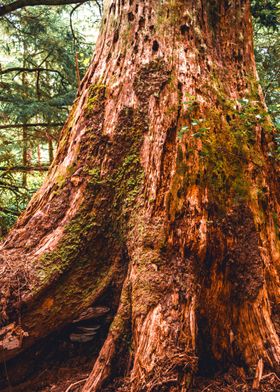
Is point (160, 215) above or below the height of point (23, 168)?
below

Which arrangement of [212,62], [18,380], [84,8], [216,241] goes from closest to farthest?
[216,241], [18,380], [212,62], [84,8]

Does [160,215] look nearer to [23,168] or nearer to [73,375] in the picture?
[73,375]

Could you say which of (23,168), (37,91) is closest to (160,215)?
(23,168)

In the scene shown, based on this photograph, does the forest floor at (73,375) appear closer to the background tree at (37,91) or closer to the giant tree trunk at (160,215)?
the giant tree trunk at (160,215)

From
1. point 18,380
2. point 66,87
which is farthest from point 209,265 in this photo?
point 66,87

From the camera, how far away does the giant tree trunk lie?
2145 millimetres

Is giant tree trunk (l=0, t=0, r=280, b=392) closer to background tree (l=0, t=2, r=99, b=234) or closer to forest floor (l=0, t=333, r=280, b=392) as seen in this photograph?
forest floor (l=0, t=333, r=280, b=392)

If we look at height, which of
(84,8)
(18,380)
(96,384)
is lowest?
(18,380)

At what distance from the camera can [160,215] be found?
7.55 feet

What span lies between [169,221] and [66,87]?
679 cm

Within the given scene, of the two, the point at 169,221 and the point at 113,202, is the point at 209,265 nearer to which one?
the point at 169,221

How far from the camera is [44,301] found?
2.35 m

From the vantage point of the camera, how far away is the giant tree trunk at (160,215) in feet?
7.04

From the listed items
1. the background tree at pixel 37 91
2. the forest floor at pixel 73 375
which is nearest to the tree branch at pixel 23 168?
the background tree at pixel 37 91
